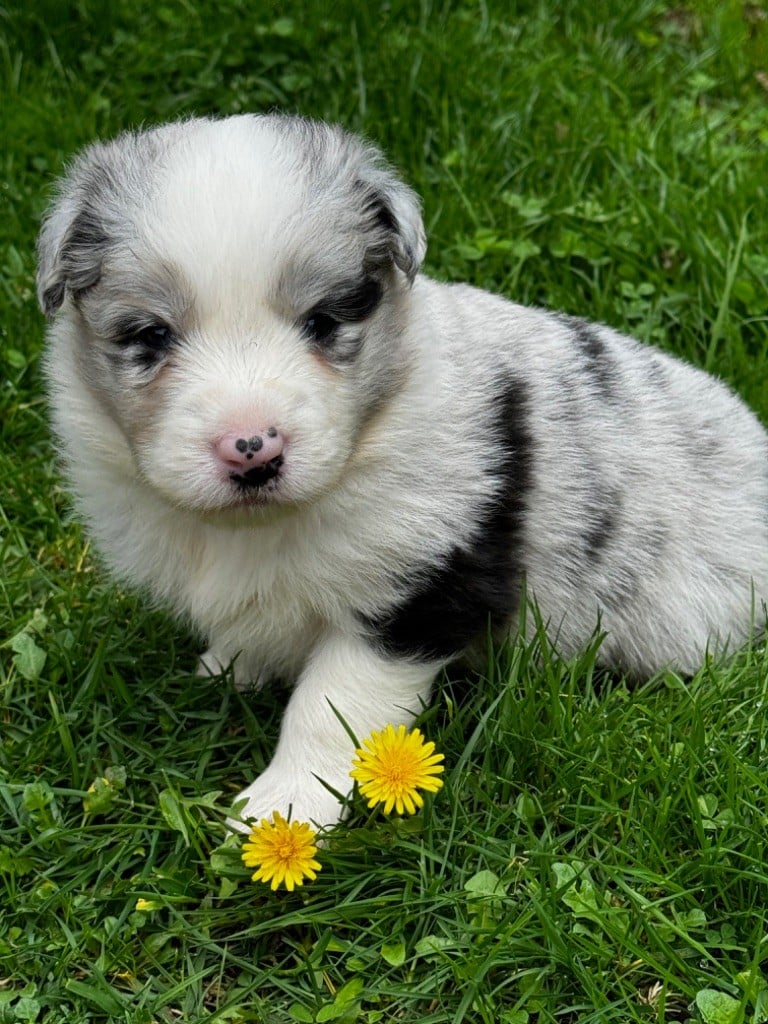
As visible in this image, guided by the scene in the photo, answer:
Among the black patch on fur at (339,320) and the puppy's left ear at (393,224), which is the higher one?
the puppy's left ear at (393,224)

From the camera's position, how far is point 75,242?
375cm

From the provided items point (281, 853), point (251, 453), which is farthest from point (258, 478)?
point (281, 853)

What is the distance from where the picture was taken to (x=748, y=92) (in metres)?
7.50

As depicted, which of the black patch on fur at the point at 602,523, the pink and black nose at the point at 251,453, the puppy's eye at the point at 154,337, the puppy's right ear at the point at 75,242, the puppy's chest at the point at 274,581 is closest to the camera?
the pink and black nose at the point at 251,453

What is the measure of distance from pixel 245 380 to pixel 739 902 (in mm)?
1950

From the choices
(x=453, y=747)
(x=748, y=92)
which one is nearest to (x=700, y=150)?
(x=748, y=92)

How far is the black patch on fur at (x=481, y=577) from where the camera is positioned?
12.9ft

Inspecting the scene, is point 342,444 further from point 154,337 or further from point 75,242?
point 75,242

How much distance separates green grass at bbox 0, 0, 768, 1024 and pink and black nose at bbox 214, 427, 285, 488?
114 cm

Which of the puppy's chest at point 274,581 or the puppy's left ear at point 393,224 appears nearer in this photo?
the puppy's left ear at point 393,224

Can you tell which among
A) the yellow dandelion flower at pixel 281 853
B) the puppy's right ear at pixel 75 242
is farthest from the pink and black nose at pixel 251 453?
the yellow dandelion flower at pixel 281 853

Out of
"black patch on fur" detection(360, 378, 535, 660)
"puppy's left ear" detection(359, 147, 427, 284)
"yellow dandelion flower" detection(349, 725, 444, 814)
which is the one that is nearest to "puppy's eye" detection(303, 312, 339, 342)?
"puppy's left ear" detection(359, 147, 427, 284)

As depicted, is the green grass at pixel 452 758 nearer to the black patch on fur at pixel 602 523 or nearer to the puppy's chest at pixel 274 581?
the black patch on fur at pixel 602 523

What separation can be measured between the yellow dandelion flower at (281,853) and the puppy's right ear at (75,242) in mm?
1561
